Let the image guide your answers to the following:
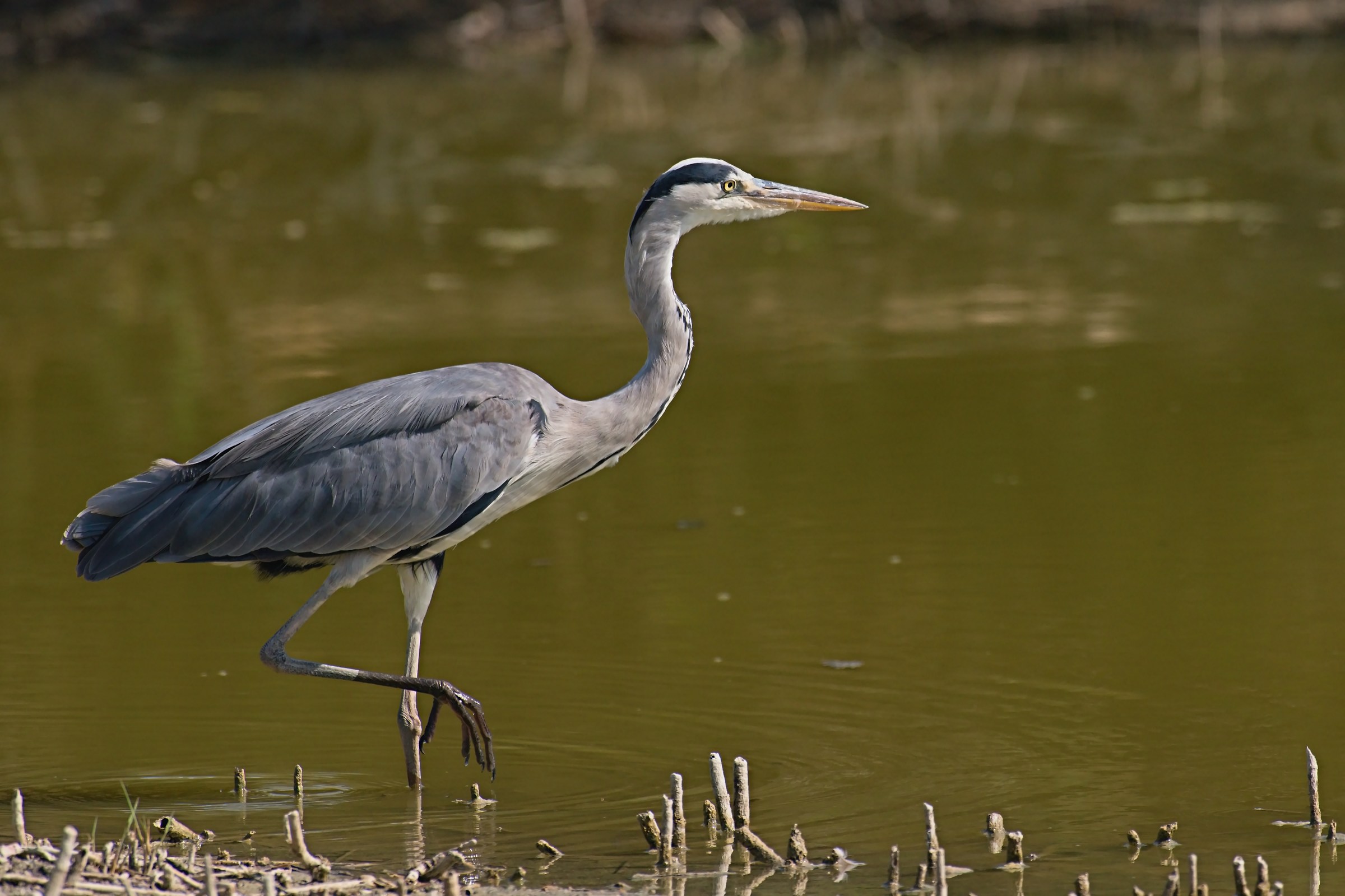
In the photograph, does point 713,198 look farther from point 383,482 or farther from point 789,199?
point 383,482

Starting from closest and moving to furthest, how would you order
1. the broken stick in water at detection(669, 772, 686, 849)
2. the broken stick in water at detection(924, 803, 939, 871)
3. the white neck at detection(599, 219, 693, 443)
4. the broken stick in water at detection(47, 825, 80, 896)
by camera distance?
the broken stick in water at detection(47, 825, 80, 896) → the broken stick in water at detection(924, 803, 939, 871) → the broken stick in water at detection(669, 772, 686, 849) → the white neck at detection(599, 219, 693, 443)

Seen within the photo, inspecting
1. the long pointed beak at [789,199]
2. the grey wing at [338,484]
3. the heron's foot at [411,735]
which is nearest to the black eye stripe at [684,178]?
the long pointed beak at [789,199]

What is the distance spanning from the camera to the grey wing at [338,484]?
18.3 ft

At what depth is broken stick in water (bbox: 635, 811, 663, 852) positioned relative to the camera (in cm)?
456

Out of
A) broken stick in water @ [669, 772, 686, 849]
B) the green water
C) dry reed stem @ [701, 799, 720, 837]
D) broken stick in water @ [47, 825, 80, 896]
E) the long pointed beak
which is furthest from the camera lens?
the long pointed beak

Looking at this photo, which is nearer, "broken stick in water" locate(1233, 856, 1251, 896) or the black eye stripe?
"broken stick in water" locate(1233, 856, 1251, 896)

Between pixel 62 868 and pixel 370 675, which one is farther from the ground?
pixel 62 868

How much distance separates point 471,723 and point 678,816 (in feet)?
3.13

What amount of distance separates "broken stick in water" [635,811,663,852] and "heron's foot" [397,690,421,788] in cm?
99

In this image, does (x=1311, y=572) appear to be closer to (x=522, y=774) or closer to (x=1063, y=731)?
(x=1063, y=731)

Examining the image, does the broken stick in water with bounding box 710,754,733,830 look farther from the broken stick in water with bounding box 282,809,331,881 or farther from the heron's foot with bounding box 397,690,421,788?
the heron's foot with bounding box 397,690,421,788

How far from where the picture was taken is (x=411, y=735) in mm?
5473

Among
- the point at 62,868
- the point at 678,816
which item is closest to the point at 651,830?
the point at 678,816

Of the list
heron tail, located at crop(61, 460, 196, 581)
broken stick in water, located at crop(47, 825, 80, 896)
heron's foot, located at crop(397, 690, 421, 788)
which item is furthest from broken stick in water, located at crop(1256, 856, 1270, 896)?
heron tail, located at crop(61, 460, 196, 581)
